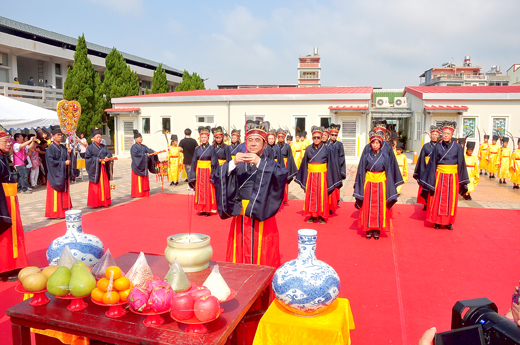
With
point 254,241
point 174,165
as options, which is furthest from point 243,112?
point 254,241

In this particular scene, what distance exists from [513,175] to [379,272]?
8.89 meters

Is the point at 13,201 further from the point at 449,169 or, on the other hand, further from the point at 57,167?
the point at 449,169

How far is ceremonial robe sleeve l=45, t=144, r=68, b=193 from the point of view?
7211mm

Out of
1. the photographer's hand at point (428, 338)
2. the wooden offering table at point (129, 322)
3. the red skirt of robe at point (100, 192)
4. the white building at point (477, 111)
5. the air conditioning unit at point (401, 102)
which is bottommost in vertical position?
the red skirt of robe at point (100, 192)

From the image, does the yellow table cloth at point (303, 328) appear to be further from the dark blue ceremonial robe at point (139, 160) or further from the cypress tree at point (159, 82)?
the cypress tree at point (159, 82)

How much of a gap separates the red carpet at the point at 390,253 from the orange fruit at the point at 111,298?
5.43 feet

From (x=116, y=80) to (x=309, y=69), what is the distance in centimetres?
4130

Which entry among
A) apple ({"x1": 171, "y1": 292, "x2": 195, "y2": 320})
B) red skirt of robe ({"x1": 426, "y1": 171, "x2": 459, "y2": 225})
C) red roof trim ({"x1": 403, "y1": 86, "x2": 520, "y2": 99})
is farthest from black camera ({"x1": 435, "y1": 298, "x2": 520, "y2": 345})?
red roof trim ({"x1": 403, "y1": 86, "x2": 520, "y2": 99})

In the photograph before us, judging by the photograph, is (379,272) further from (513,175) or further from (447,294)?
(513,175)

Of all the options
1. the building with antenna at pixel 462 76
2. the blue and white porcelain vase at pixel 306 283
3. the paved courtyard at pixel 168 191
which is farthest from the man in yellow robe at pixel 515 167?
the building with antenna at pixel 462 76

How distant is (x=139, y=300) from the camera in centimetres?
195

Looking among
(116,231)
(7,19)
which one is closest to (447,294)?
(116,231)

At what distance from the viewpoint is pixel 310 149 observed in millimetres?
7211

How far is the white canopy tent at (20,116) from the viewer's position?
9.96 metres
